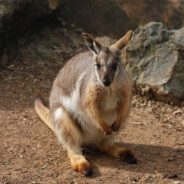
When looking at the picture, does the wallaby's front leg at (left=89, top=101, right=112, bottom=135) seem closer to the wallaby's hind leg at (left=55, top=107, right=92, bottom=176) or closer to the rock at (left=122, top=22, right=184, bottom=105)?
the wallaby's hind leg at (left=55, top=107, right=92, bottom=176)

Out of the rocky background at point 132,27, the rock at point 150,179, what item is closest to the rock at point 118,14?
the rocky background at point 132,27

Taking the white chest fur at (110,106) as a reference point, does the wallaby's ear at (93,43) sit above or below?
above

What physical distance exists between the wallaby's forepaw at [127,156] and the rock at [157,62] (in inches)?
78.4

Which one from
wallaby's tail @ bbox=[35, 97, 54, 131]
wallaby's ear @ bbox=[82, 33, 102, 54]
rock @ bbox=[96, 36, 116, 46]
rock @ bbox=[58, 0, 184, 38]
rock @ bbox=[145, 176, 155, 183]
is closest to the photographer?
rock @ bbox=[145, 176, 155, 183]

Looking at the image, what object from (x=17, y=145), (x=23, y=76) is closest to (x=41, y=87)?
(x=23, y=76)

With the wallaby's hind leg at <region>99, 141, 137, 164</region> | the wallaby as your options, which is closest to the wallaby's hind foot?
the wallaby

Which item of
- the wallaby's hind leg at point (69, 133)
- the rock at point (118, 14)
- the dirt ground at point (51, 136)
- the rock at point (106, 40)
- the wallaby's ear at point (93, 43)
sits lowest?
the dirt ground at point (51, 136)

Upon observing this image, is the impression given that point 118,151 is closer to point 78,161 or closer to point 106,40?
point 78,161

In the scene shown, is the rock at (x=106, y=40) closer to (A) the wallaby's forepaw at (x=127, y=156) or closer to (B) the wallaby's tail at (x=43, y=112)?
(B) the wallaby's tail at (x=43, y=112)

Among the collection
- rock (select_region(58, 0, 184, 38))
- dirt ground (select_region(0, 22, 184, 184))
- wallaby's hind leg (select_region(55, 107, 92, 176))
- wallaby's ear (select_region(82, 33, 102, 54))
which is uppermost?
wallaby's ear (select_region(82, 33, 102, 54))

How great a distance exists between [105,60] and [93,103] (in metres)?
0.54

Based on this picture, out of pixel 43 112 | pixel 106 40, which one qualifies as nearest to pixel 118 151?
pixel 43 112

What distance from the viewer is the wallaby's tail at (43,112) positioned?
18.7 feet

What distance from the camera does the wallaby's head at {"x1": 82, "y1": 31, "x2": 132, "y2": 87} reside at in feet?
14.4
